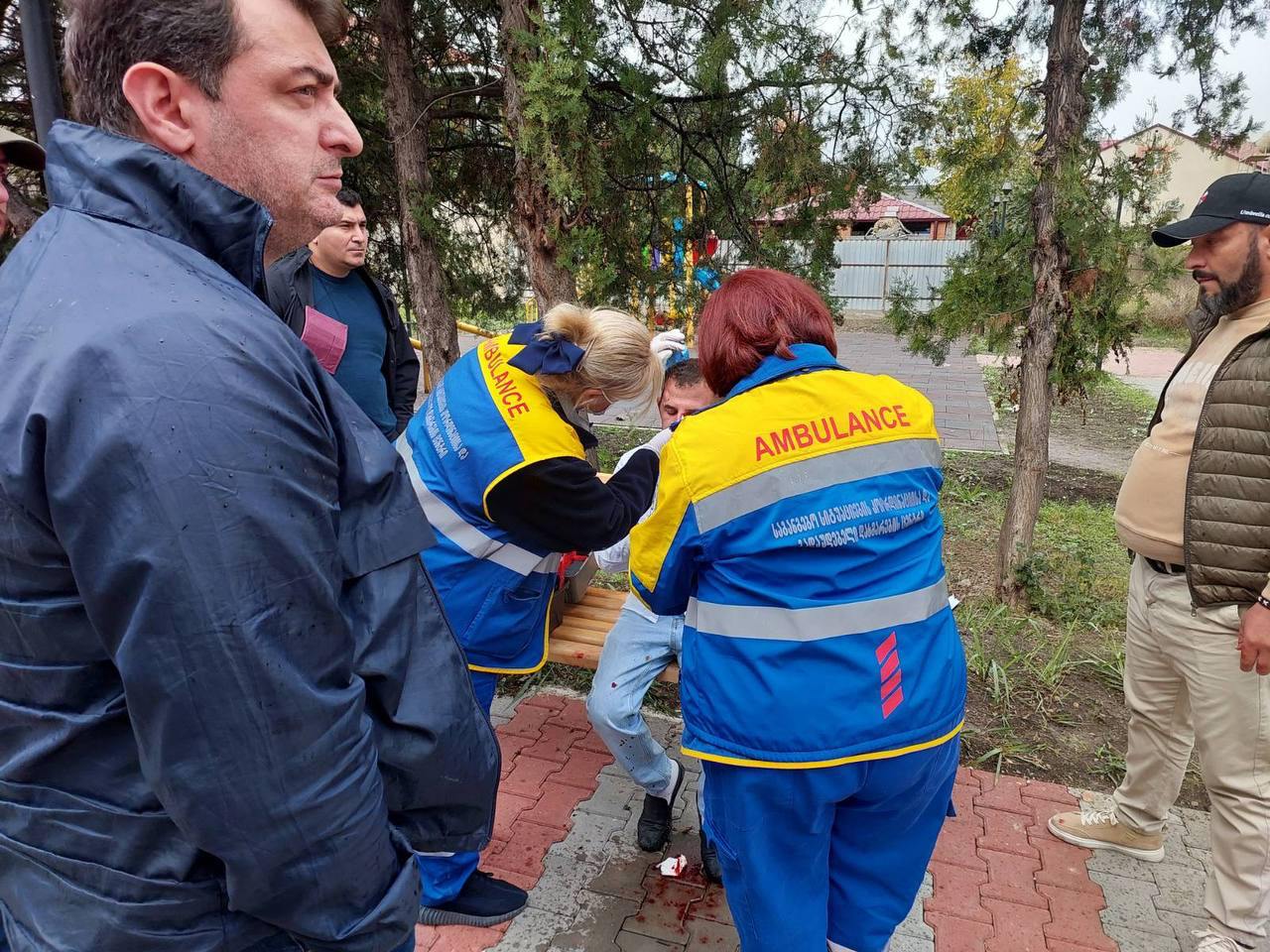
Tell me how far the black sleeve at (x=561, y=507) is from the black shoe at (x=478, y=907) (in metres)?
1.15

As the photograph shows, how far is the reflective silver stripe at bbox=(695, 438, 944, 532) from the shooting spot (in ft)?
5.30

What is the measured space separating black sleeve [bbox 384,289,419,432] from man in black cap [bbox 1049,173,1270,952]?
2963mm

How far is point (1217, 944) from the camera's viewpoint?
226 cm

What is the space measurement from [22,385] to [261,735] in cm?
41

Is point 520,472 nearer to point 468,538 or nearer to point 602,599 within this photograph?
point 468,538

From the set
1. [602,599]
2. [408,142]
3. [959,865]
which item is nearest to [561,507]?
[602,599]

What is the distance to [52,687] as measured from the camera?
896 mm

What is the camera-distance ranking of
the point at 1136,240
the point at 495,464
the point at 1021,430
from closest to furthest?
the point at 495,464, the point at 1136,240, the point at 1021,430

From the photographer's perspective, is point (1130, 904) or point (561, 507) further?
point (1130, 904)

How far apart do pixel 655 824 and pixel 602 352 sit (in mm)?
1650

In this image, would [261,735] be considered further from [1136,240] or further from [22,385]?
[1136,240]

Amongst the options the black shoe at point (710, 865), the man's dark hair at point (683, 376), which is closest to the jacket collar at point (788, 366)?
the man's dark hair at point (683, 376)

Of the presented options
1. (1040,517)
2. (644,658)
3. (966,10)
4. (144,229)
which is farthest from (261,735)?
(1040,517)

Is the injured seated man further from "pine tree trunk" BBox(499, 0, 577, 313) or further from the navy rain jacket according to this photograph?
the navy rain jacket
